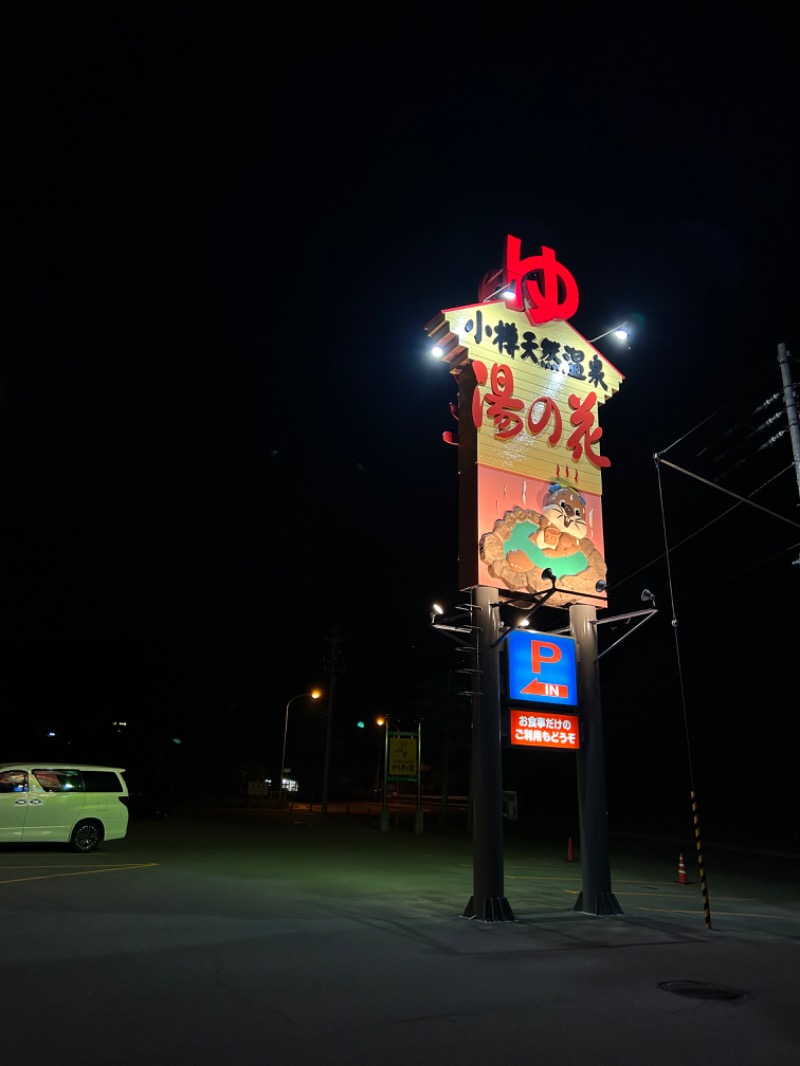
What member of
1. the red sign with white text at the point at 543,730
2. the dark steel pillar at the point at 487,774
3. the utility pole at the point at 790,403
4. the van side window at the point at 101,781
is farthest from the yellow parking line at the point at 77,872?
the utility pole at the point at 790,403

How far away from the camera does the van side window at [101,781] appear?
1870 cm

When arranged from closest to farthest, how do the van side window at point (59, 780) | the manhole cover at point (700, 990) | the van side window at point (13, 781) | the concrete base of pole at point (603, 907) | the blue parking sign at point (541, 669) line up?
1. the manhole cover at point (700, 990)
2. the concrete base of pole at point (603, 907)
3. the blue parking sign at point (541, 669)
4. the van side window at point (13, 781)
5. the van side window at point (59, 780)

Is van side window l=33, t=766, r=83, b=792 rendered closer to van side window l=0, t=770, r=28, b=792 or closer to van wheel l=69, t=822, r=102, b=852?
van side window l=0, t=770, r=28, b=792

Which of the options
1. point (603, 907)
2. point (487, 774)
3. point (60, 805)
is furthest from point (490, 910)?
point (60, 805)

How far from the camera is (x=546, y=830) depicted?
134ft

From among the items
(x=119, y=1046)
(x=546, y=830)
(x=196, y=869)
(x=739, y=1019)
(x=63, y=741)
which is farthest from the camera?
(x=63, y=741)

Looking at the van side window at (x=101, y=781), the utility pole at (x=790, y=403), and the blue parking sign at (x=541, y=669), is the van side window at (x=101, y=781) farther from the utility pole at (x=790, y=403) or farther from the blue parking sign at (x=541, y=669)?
the utility pole at (x=790, y=403)

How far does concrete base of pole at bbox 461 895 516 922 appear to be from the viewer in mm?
11820

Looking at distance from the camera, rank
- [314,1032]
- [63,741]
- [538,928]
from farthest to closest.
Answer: [63,741] → [538,928] → [314,1032]

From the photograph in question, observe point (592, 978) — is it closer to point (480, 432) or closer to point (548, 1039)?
point (548, 1039)

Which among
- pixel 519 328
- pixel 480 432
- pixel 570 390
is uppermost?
pixel 519 328

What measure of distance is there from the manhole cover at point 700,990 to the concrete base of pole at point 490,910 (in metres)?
4.21

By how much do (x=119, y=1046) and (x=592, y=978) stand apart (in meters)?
4.88

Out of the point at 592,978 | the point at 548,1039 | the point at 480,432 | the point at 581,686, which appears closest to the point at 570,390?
the point at 480,432
